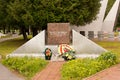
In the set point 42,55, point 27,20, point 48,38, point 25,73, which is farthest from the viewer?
point 27,20

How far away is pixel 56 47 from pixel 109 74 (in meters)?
9.57

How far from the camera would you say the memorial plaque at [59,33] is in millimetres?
23656

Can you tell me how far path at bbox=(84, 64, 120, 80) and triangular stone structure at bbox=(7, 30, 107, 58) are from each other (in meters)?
6.44

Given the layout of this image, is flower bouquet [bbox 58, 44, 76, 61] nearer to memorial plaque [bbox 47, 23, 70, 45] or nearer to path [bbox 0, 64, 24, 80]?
memorial plaque [bbox 47, 23, 70, 45]

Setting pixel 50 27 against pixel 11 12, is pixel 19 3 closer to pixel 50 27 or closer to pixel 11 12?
pixel 11 12

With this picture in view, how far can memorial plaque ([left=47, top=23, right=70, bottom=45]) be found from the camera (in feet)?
77.6

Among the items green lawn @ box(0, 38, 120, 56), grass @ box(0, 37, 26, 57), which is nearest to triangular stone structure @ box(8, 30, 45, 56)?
grass @ box(0, 37, 26, 57)

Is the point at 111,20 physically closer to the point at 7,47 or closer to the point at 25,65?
the point at 7,47

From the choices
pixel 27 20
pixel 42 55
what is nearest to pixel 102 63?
pixel 42 55

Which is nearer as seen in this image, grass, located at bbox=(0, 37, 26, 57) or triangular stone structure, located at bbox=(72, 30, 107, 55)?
triangular stone structure, located at bbox=(72, 30, 107, 55)

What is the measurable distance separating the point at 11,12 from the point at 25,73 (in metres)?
22.4

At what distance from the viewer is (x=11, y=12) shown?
1460 inches

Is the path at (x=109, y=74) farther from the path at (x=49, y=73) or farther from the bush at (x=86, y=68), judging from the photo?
the path at (x=49, y=73)

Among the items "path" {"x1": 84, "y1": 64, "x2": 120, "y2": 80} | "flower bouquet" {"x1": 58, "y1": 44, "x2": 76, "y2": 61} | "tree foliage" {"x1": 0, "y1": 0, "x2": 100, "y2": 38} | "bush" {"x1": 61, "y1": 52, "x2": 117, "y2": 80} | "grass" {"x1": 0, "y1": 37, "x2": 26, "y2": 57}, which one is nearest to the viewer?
"path" {"x1": 84, "y1": 64, "x2": 120, "y2": 80}
